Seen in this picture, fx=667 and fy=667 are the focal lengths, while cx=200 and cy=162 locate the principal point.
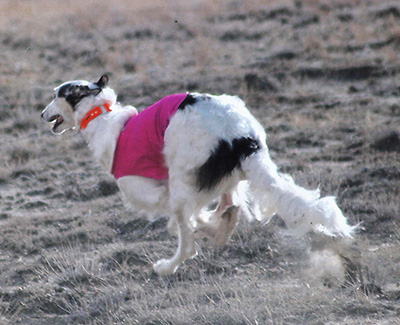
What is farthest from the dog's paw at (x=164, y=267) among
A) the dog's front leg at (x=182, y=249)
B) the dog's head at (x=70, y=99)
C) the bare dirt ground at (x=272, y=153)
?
the dog's head at (x=70, y=99)

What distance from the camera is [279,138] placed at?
841cm

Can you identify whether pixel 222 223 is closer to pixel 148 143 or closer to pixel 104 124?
pixel 148 143

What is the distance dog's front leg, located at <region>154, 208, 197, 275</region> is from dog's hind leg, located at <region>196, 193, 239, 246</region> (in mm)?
242

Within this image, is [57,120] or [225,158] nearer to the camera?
[225,158]

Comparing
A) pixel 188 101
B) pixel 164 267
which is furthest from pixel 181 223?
pixel 188 101

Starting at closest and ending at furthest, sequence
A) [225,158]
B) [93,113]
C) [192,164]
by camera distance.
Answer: [225,158]
[192,164]
[93,113]

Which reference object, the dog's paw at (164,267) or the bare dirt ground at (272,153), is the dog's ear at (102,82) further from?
the dog's paw at (164,267)

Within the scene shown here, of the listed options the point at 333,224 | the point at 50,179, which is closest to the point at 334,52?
the point at 50,179

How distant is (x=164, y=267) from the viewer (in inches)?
201

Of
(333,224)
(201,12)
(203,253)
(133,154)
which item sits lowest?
(203,253)

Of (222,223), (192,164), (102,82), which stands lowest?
(222,223)

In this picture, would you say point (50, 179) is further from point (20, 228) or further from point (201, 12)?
point (201, 12)

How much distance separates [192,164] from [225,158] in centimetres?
26

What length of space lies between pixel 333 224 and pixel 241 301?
81cm
